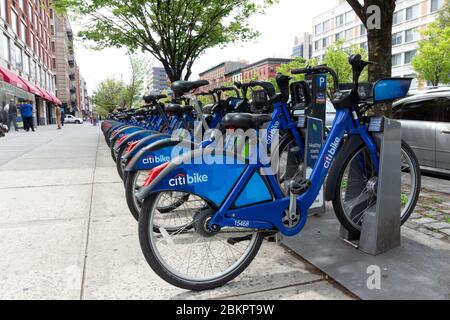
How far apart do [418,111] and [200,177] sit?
6.02m

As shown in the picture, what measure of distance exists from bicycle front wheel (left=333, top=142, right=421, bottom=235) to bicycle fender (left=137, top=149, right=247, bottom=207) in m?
1.13

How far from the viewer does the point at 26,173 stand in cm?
702

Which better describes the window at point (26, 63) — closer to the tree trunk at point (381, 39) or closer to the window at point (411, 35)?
the tree trunk at point (381, 39)

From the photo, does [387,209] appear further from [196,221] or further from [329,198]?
[196,221]

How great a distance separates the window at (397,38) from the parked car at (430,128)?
5499 cm

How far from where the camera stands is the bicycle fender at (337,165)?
3096 millimetres

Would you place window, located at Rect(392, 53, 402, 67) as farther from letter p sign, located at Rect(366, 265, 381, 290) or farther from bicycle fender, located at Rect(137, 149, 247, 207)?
bicycle fender, located at Rect(137, 149, 247, 207)

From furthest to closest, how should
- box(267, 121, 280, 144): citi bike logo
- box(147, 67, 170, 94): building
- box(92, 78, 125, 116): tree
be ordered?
box(92, 78, 125, 116): tree < box(147, 67, 170, 94): building < box(267, 121, 280, 144): citi bike logo

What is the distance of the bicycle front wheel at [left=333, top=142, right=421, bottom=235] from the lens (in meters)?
3.27

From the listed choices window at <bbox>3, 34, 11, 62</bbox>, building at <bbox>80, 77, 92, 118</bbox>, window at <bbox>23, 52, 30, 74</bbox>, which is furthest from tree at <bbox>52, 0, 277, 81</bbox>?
building at <bbox>80, 77, 92, 118</bbox>

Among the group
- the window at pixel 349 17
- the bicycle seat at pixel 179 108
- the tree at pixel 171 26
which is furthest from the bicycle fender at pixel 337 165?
the window at pixel 349 17

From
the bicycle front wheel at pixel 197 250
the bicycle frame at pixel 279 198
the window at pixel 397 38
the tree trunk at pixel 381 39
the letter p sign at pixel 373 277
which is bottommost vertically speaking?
the letter p sign at pixel 373 277

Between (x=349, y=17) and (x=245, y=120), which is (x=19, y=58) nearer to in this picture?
(x=245, y=120)

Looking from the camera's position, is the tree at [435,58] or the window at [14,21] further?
the tree at [435,58]
